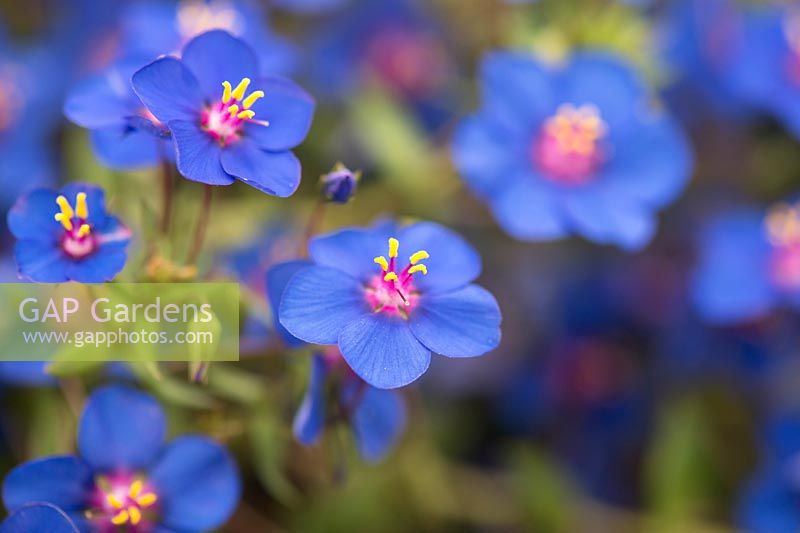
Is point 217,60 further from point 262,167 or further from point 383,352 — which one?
point 383,352

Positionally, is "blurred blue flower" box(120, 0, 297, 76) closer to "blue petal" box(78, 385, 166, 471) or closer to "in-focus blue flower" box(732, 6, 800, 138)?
"blue petal" box(78, 385, 166, 471)

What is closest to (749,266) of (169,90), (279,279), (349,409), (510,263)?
(510,263)

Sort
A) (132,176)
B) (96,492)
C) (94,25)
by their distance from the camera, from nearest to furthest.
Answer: (96,492)
(132,176)
(94,25)

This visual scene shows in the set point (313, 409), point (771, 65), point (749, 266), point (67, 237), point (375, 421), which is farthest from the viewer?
point (771, 65)

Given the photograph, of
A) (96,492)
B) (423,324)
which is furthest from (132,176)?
(423,324)

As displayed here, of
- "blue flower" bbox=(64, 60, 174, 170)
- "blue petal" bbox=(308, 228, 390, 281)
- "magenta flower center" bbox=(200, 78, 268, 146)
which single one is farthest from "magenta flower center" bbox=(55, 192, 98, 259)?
"blue petal" bbox=(308, 228, 390, 281)

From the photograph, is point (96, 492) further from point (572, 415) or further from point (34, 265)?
point (572, 415)
